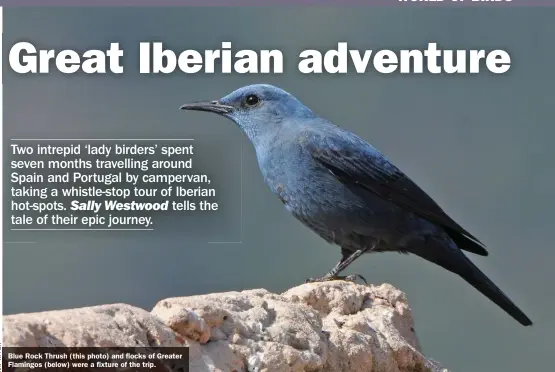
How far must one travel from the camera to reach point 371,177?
8.04 m

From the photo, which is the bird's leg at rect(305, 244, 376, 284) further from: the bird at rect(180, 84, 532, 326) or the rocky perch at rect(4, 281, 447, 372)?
the rocky perch at rect(4, 281, 447, 372)

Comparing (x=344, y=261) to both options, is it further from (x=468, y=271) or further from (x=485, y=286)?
(x=485, y=286)

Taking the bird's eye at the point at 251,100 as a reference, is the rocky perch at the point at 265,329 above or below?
below

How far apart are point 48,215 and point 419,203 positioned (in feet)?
9.43

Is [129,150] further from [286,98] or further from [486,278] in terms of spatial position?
[486,278]

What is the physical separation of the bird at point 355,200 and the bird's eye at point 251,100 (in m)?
0.35

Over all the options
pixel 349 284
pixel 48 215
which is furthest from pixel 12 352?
pixel 48 215

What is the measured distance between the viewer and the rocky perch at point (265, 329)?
13.6ft

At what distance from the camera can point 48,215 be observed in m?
7.68

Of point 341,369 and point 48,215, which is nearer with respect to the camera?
point 341,369

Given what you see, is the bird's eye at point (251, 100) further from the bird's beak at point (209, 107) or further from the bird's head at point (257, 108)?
the bird's beak at point (209, 107)
